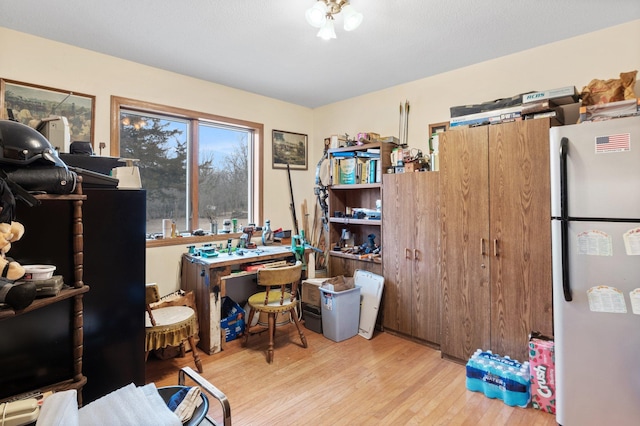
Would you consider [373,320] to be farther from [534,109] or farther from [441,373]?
[534,109]

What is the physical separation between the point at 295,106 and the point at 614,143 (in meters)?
3.31

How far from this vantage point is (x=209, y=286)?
272cm

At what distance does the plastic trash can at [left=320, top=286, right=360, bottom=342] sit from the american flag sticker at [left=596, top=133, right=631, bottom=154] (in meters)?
2.21

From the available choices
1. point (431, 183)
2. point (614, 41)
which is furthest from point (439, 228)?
point (614, 41)

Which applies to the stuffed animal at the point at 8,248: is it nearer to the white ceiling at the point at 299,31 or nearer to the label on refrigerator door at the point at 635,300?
the white ceiling at the point at 299,31

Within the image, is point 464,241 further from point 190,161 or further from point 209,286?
point 190,161

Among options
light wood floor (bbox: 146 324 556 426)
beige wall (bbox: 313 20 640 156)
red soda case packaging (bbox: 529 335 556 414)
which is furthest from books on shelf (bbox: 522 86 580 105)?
light wood floor (bbox: 146 324 556 426)

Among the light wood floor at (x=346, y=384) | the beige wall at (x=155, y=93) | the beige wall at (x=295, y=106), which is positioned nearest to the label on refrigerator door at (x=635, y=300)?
the light wood floor at (x=346, y=384)

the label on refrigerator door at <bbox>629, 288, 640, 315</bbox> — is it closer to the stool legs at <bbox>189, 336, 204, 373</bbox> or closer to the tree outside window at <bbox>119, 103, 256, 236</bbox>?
the stool legs at <bbox>189, 336, 204, 373</bbox>

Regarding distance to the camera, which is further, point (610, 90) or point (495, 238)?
point (495, 238)

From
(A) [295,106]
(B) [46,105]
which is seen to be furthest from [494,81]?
(B) [46,105]

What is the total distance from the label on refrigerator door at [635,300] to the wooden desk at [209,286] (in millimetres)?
2677

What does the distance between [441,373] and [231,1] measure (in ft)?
9.96

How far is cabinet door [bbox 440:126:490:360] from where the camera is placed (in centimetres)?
244
